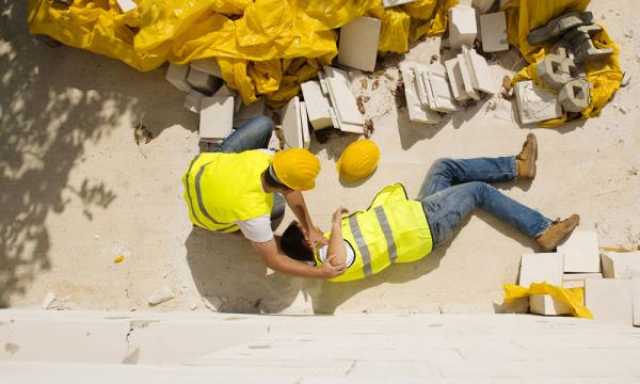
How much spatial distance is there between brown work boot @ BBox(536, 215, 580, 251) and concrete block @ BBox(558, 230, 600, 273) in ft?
0.16

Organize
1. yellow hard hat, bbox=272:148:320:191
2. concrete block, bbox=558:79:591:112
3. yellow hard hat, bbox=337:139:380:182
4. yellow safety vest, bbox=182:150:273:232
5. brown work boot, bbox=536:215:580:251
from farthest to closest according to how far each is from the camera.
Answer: yellow hard hat, bbox=337:139:380:182 < concrete block, bbox=558:79:591:112 < brown work boot, bbox=536:215:580:251 < yellow safety vest, bbox=182:150:273:232 < yellow hard hat, bbox=272:148:320:191

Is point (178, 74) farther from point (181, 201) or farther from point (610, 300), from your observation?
point (610, 300)

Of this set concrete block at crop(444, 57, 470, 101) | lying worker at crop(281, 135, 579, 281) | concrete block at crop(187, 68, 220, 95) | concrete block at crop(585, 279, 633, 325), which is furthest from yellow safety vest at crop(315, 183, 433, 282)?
concrete block at crop(187, 68, 220, 95)

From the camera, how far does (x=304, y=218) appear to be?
3.28 m

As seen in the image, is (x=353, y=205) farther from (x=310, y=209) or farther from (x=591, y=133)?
(x=591, y=133)

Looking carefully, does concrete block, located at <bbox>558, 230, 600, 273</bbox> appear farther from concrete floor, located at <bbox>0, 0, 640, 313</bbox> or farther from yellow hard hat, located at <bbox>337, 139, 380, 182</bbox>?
yellow hard hat, located at <bbox>337, 139, 380, 182</bbox>

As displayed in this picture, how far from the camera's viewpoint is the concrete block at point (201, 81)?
3.77m

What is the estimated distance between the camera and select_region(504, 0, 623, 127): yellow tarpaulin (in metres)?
3.78

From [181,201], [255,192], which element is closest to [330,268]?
[255,192]

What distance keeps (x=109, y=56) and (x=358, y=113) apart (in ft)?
6.58

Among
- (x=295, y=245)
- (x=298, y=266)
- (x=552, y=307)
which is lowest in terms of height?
(x=295, y=245)

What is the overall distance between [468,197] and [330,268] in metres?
1.14

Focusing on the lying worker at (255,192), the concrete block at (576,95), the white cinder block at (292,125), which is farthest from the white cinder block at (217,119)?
the concrete block at (576,95)

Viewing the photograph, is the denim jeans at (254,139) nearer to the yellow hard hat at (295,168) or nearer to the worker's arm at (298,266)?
the worker's arm at (298,266)
